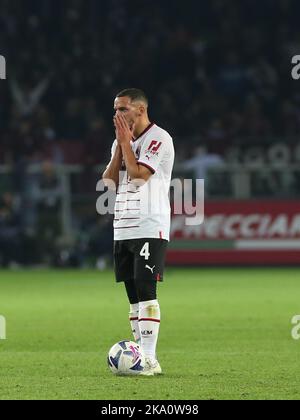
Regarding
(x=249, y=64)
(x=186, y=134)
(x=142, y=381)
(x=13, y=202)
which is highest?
(x=249, y=64)

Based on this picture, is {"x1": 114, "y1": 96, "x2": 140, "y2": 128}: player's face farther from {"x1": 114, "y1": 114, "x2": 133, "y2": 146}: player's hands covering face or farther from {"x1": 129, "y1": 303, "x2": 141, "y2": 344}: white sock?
{"x1": 129, "y1": 303, "x2": 141, "y2": 344}: white sock

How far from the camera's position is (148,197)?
30.9 feet

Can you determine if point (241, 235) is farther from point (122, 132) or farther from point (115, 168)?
point (122, 132)

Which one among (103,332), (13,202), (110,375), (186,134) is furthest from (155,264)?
(186,134)

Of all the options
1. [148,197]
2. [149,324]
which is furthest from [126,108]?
[149,324]

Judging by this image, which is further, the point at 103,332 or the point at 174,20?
the point at 174,20

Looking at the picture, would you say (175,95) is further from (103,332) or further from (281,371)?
(281,371)

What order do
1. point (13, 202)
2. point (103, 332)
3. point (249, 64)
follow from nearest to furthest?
point (103, 332)
point (13, 202)
point (249, 64)

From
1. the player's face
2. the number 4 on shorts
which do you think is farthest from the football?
the player's face

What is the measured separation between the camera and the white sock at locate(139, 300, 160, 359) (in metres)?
9.24

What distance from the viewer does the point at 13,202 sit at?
76.4 feet

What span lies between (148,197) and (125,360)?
131 centimetres

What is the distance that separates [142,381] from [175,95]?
18928 mm

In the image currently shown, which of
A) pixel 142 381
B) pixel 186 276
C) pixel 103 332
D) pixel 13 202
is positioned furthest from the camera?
pixel 13 202
